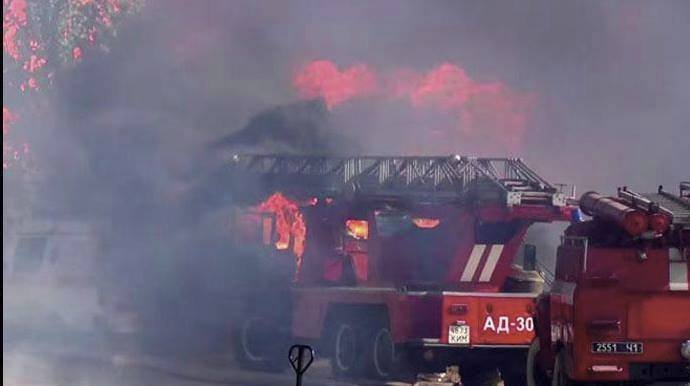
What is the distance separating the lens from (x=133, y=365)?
1688 centimetres

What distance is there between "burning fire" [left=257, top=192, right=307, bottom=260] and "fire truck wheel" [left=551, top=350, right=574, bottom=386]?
609cm

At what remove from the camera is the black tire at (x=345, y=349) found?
15.8 metres

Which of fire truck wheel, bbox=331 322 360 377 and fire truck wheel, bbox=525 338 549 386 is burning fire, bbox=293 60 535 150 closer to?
fire truck wheel, bbox=331 322 360 377

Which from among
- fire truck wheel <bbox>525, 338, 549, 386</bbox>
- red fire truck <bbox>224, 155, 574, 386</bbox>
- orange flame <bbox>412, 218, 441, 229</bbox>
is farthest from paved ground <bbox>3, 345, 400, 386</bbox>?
fire truck wheel <bbox>525, 338, 549, 386</bbox>

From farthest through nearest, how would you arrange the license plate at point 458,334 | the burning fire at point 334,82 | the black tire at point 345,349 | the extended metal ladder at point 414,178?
the burning fire at point 334,82
the black tire at point 345,349
the extended metal ladder at point 414,178
the license plate at point 458,334

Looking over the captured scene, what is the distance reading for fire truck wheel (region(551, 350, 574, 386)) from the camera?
10763mm

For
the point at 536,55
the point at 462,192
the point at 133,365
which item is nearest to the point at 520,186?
the point at 462,192

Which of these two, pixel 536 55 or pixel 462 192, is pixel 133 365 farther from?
pixel 536 55

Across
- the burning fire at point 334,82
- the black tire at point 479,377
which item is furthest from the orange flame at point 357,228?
the burning fire at point 334,82

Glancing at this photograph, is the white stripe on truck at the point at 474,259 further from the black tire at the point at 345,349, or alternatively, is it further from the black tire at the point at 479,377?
the black tire at the point at 345,349

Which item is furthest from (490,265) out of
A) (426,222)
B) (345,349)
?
(345,349)

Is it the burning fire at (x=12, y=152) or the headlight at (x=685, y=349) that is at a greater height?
the burning fire at (x=12, y=152)

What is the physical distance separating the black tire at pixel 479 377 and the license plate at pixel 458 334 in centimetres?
99

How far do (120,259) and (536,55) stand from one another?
8.29m
